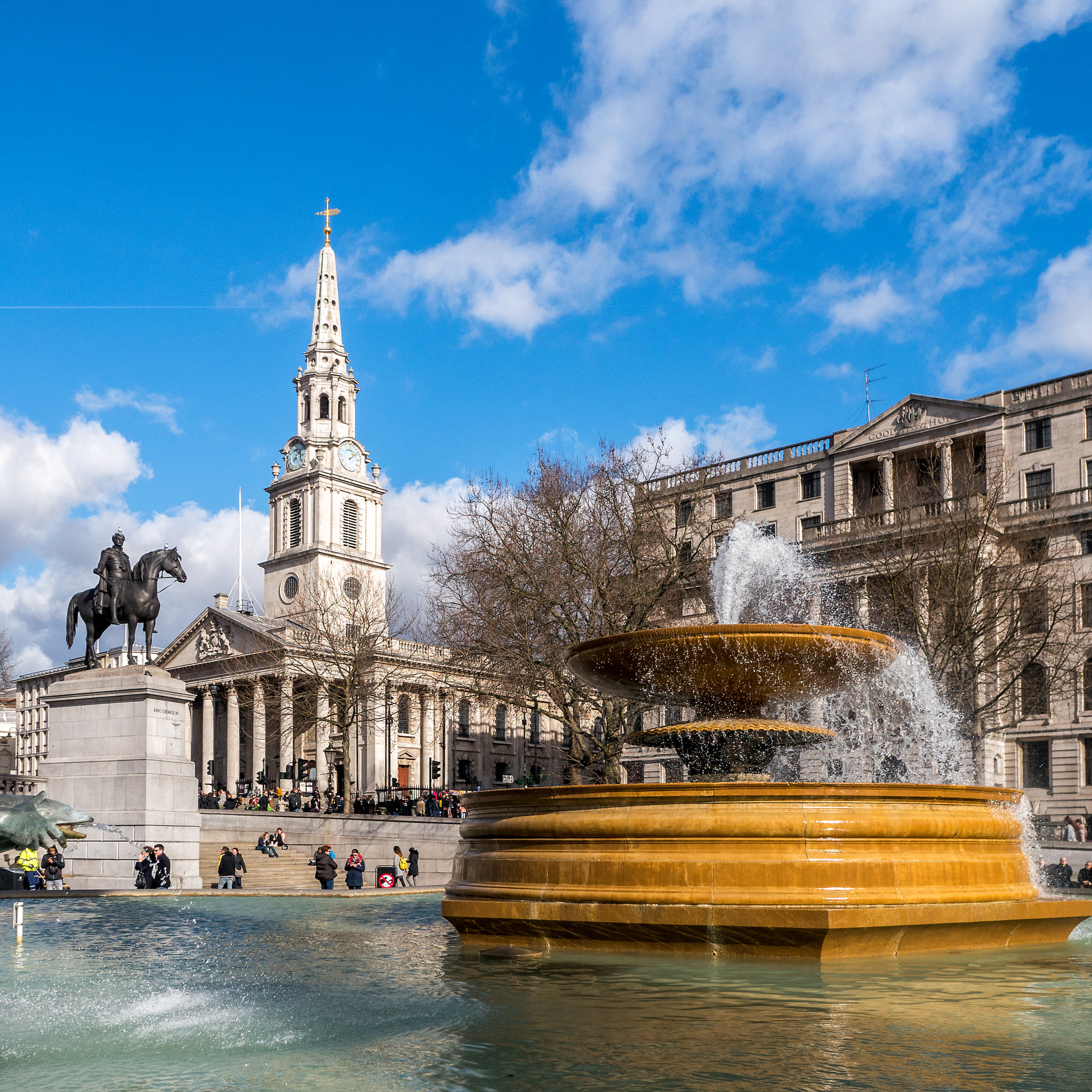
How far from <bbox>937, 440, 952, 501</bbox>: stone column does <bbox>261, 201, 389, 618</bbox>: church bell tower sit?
158ft

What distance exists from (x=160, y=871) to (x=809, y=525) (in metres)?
43.0

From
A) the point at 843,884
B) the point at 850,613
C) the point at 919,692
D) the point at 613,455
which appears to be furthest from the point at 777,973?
the point at 850,613

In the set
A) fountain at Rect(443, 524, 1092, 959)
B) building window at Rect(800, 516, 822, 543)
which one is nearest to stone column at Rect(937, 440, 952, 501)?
building window at Rect(800, 516, 822, 543)

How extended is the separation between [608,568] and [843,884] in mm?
23777

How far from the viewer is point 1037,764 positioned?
51.3m

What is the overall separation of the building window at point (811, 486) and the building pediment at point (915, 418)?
6.78 ft

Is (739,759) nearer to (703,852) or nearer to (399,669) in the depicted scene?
(703,852)

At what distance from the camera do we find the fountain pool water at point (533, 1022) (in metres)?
5.64

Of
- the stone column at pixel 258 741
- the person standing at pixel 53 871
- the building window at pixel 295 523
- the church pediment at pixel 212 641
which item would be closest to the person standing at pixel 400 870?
the person standing at pixel 53 871

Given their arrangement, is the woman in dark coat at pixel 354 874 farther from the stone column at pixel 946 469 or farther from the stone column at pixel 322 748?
the stone column at pixel 322 748

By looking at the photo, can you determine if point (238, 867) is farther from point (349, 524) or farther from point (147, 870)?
point (349, 524)

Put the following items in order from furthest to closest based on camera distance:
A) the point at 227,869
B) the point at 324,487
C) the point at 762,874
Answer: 1. the point at 324,487
2. the point at 227,869
3. the point at 762,874

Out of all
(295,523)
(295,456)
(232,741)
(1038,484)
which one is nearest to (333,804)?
(1038,484)

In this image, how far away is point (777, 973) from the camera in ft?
28.8
